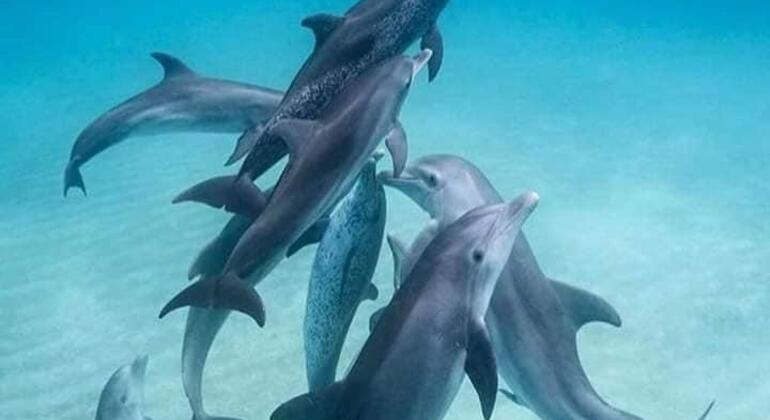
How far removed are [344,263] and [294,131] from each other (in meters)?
0.96

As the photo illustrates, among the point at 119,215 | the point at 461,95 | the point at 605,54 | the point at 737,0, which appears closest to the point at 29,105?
the point at 461,95

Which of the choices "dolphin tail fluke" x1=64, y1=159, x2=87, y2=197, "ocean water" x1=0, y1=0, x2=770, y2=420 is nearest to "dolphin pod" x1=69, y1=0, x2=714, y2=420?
"dolphin tail fluke" x1=64, y1=159, x2=87, y2=197

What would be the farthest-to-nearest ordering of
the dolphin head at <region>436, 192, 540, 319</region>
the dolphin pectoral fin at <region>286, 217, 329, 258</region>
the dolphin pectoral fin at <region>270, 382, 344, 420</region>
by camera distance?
the dolphin pectoral fin at <region>286, 217, 329, 258</region>, the dolphin head at <region>436, 192, 540, 319</region>, the dolphin pectoral fin at <region>270, 382, 344, 420</region>

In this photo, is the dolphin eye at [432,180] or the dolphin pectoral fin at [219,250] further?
the dolphin eye at [432,180]

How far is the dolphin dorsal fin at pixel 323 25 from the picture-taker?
473 centimetres

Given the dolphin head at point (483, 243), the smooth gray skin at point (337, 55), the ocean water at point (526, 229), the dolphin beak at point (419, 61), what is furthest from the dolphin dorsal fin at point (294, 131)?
the ocean water at point (526, 229)

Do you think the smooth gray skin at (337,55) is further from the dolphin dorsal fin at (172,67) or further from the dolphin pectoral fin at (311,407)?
the dolphin dorsal fin at (172,67)

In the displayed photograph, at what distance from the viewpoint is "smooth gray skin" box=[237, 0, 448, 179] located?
435 centimetres

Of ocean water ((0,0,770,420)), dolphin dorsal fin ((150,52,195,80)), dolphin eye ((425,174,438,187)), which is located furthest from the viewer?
ocean water ((0,0,770,420))

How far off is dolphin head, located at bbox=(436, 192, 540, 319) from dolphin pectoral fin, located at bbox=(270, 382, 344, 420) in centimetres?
86

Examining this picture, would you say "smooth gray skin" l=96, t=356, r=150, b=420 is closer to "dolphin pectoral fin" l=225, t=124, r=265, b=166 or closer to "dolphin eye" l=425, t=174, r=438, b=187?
"dolphin pectoral fin" l=225, t=124, r=265, b=166

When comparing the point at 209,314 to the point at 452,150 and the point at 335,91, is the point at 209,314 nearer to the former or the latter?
the point at 335,91

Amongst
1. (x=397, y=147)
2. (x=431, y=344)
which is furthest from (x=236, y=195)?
(x=431, y=344)

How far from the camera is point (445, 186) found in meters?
5.76
